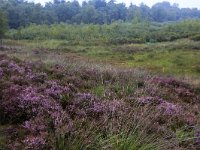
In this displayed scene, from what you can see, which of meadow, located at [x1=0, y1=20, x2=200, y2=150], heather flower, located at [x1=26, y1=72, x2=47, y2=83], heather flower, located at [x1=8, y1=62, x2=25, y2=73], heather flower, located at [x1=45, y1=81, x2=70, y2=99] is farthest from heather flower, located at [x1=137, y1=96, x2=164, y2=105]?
heather flower, located at [x1=8, y1=62, x2=25, y2=73]

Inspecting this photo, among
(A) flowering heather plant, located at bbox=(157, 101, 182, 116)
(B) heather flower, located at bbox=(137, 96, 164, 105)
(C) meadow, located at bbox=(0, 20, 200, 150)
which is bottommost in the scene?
(A) flowering heather plant, located at bbox=(157, 101, 182, 116)

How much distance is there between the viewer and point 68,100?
297 inches

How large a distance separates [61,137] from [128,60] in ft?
99.1

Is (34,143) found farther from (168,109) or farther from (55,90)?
(168,109)

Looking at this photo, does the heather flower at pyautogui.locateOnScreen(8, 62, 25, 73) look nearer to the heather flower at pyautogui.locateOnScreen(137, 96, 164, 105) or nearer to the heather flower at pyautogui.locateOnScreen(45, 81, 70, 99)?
the heather flower at pyautogui.locateOnScreen(45, 81, 70, 99)

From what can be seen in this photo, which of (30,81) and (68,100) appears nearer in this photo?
(68,100)

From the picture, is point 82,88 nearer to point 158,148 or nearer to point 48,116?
point 48,116

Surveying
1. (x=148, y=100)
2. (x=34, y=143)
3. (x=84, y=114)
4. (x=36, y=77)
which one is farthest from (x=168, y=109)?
(x=34, y=143)

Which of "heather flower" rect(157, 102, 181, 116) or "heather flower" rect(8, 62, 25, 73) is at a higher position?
"heather flower" rect(8, 62, 25, 73)

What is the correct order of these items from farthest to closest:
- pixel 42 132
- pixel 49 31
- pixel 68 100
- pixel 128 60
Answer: pixel 49 31
pixel 128 60
pixel 68 100
pixel 42 132

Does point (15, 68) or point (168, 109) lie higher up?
point (15, 68)

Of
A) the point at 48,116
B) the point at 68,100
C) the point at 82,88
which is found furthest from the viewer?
the point at 82,88

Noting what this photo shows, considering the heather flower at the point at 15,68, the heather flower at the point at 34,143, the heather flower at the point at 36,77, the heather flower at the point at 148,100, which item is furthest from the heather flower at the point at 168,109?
the heather flower at the point at 15,68

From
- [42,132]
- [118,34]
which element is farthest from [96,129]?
[118,34]
